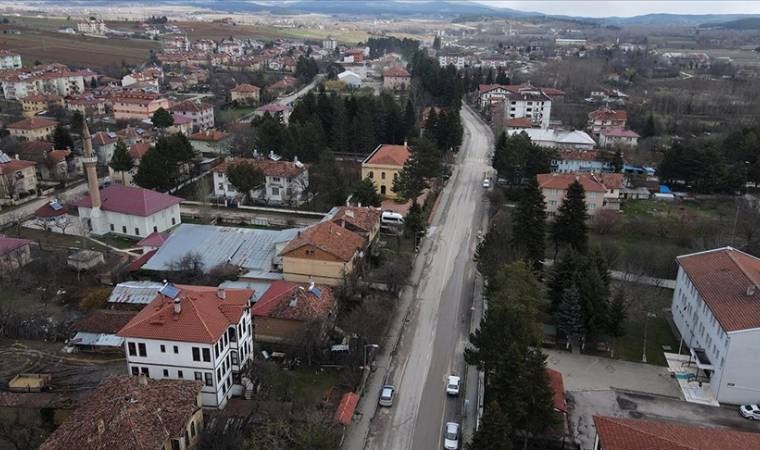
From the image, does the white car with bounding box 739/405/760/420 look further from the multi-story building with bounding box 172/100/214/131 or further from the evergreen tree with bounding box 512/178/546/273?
the multi-story building with bounding box 172/100/214/131

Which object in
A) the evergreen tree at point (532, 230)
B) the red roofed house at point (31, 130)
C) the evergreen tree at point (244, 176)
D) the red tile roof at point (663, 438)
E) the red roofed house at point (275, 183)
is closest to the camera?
the red tile roof at point (663, 438)

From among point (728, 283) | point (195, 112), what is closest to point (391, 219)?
point (728, 283)

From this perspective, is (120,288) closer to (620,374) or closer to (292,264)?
(292,264)

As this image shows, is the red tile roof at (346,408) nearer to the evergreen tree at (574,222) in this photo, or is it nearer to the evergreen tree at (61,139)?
the evergreen tree at (574,222)

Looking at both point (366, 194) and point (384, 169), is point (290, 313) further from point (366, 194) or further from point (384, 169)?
point (384, 169)

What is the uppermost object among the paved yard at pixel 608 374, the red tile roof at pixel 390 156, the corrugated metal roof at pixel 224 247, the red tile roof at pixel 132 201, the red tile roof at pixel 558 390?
the red tile roof at pixel 390 156

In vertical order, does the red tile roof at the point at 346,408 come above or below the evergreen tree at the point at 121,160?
below

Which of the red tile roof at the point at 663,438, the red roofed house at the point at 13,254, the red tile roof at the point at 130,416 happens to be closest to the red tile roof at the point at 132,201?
the red roofed house at the point at 13,254
